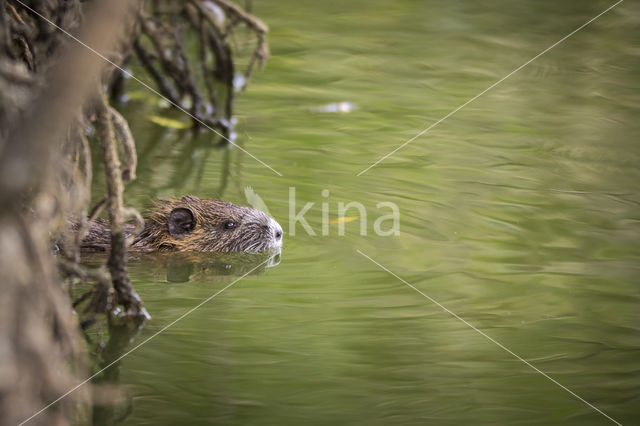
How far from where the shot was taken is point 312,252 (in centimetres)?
525

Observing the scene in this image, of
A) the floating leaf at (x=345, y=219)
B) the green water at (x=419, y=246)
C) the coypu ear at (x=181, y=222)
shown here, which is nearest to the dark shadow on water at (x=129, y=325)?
the green water at (x=419, y=246)

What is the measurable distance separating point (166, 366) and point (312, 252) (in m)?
1.57

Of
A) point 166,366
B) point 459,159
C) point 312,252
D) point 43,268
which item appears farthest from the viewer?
point 459,159

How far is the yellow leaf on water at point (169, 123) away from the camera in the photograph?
297 inches

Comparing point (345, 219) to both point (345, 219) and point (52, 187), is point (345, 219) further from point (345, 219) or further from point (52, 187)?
point (52, 187)

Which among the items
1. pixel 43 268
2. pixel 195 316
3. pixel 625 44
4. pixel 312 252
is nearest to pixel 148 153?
pixel 312 252

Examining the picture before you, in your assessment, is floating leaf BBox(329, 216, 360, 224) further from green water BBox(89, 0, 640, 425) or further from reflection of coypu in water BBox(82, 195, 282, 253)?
reflection of coypu in water BBox(82, 195, 282, 253)

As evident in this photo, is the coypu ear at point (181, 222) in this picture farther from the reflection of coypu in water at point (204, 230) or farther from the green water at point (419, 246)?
the green water at point (419, 246)

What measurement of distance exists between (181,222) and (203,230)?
0.15m

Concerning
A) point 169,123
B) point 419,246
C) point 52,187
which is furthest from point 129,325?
point 169,123

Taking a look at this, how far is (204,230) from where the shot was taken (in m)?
5.59

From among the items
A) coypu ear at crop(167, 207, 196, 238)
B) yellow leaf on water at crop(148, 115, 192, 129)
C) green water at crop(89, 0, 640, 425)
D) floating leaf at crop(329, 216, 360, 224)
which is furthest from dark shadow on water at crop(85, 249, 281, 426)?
yellow leaf on water at crop(148, 115, 192, 129)

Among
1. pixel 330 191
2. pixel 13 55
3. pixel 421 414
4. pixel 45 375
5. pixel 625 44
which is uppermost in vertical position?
pixel 625 44

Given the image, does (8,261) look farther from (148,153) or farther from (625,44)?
(625,44)
